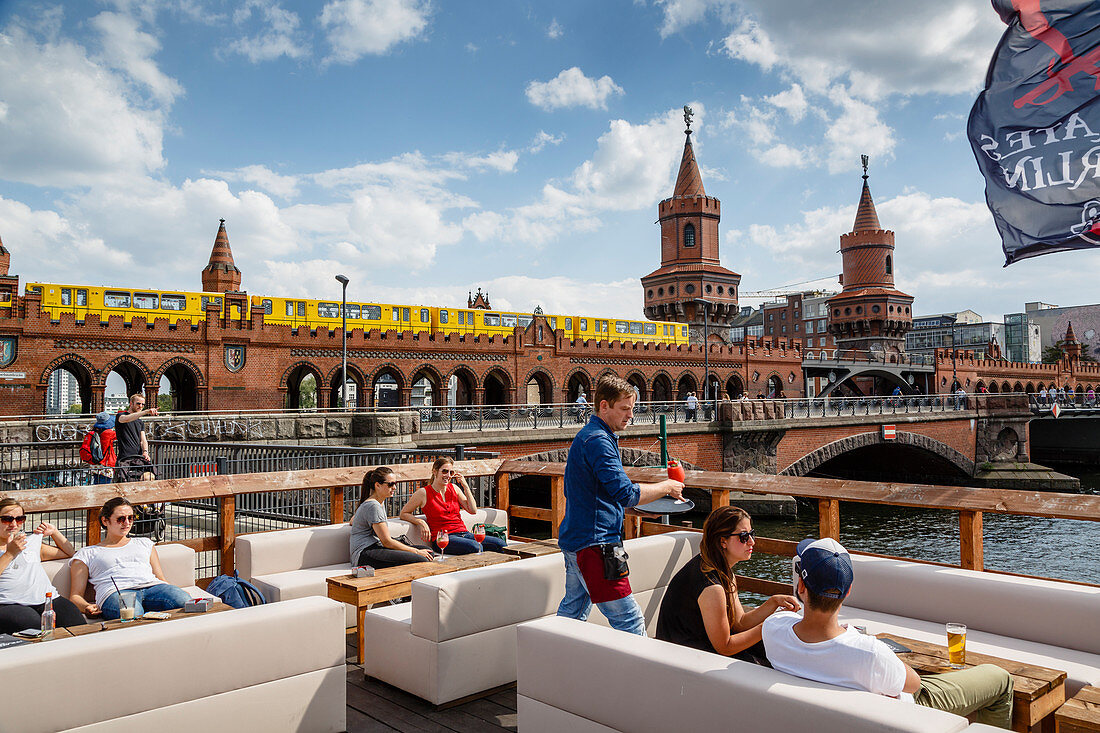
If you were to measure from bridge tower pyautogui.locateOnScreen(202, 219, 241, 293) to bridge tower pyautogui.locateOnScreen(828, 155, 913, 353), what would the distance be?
4803 centimetres

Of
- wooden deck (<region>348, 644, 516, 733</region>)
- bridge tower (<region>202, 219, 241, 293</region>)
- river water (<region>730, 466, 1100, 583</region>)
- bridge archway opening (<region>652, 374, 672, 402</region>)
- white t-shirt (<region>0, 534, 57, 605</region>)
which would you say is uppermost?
bridge tower (<region>202, 219, 241, 293</region>)

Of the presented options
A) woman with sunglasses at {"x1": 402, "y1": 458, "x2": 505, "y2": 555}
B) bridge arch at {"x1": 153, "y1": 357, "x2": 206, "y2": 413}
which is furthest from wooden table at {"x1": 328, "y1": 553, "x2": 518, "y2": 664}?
bridge arch at {"x1": 153, "y1": 357, "x2": 206, "y2": 413}

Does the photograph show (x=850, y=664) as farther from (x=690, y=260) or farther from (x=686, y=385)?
(x=690, y=260)

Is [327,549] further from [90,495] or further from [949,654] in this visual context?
[949,654]

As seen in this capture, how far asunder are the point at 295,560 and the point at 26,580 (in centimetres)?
170

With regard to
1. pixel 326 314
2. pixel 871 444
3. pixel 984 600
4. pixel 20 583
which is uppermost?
pixel 326 314

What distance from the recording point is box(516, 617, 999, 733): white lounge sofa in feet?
6.89

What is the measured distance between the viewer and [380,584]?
176 inches

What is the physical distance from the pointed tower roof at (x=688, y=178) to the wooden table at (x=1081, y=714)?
180ft

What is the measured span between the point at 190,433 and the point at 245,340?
11382mm

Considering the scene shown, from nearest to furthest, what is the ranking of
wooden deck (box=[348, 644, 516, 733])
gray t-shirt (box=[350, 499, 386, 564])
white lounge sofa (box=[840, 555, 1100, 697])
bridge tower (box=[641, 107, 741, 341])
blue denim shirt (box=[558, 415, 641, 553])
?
blue denim shirt (box=[558, 415, 641, 553]) → white lounge sofa (box=[840, 555, 1100, 697]) → wooden deck (box=[348, 644, 516, 733]) → gray t-shirt (box=[350, 499, 386, 564]) → bridge tower (box=[641, 107, 741, 341])

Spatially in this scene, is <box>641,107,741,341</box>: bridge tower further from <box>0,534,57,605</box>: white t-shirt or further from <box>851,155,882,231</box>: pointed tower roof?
<box>0,534,57,605</box>: white t-shirt

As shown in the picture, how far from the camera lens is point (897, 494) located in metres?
4.38

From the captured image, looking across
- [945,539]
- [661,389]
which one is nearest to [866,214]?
[661,389]
